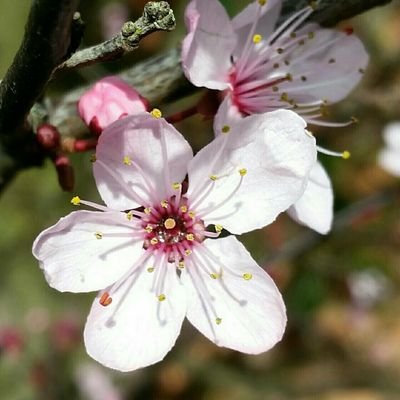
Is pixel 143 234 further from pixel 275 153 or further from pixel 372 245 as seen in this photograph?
pixel 372 245

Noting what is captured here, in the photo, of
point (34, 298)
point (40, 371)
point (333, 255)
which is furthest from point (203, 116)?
point (34, 298)

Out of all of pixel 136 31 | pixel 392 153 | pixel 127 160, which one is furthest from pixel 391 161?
pixel 136 31

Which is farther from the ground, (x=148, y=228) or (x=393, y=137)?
(x=148, y=228)

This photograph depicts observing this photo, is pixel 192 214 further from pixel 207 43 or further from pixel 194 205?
pixel 207 43

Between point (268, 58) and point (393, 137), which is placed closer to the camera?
point (268, 58)

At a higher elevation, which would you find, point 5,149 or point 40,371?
point 5,149

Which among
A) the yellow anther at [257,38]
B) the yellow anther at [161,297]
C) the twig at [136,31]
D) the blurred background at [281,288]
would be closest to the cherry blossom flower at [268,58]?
the yellow anther at [257,38]

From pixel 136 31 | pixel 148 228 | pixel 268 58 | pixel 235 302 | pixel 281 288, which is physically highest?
pixel 136 31
